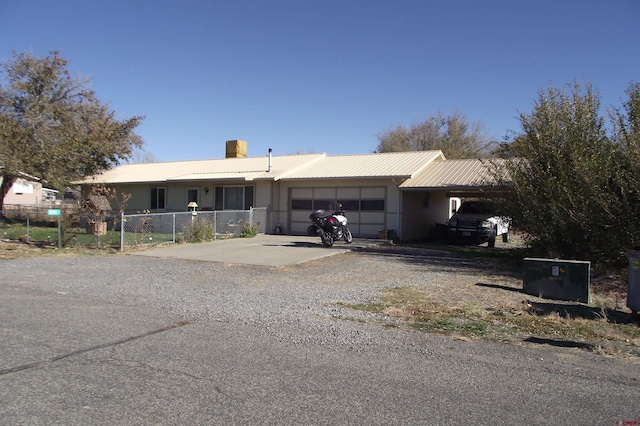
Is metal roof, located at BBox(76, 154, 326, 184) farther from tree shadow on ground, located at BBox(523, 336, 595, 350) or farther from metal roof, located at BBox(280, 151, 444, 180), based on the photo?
tree shadow on ground, located at BBox(523, 336, 595, 350)

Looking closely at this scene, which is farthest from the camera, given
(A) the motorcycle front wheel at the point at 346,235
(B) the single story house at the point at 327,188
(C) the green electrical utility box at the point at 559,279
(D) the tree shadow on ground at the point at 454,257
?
(B) the single story house at the point at 327,188

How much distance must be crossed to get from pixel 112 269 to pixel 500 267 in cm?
1008

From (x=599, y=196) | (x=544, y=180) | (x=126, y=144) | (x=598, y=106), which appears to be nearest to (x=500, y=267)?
(x=544, y=180)

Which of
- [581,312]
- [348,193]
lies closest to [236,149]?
[348,193]

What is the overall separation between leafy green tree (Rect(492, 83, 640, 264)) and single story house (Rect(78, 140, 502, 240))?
4.24 m

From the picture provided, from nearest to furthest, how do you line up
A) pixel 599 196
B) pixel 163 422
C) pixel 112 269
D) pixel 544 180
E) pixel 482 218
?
pixel 163 422
pixel 599 196
pixel 112 269
pixel 544 180
pixel 482 218

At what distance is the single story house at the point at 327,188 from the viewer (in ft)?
66.6

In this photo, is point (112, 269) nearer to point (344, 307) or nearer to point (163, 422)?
point (344, 307)

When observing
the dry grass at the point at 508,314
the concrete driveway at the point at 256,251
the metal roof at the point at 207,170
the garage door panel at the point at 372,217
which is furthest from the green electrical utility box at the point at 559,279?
the metal roof at the point at 207,170

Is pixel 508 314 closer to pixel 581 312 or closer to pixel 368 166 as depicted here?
pixel 581 312

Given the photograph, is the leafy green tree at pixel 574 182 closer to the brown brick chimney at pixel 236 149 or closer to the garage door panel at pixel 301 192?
the garage door panel at pixel 301 192

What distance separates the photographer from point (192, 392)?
4.36 meters

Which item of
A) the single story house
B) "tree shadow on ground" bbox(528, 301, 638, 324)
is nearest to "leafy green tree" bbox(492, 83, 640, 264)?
"tree shadow on ground" bbox(528, 301, 638, 324)

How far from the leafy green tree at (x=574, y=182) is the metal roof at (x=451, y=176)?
369 cm
